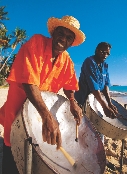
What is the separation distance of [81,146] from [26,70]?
24.4 inches

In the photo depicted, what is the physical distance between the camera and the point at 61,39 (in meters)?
1.26

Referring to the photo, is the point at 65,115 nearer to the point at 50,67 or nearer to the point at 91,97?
the point at 50,67

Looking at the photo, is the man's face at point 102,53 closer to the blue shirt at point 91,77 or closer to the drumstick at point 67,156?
the blue shirt at point 91,77

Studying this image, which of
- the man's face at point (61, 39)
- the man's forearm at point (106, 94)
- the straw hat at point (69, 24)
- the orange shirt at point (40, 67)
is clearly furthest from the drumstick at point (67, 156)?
the man's forearm at point (106, 94)

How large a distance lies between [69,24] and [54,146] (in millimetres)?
728

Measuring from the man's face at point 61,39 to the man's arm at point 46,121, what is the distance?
0.34 m

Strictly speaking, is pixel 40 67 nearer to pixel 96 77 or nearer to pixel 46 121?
pixel 46 121

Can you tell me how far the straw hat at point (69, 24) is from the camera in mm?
1257

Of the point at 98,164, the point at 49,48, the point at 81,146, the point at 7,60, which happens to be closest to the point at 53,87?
the point at 49,48

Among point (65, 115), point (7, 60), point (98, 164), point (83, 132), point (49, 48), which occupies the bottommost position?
point (98, 164)

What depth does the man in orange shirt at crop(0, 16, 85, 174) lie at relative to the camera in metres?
1.04

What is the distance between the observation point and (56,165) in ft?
3.60

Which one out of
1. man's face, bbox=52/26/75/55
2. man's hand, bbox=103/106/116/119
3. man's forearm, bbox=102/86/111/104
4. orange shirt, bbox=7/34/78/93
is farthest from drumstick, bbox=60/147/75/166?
man's forearm, bbox=102/86/111/104

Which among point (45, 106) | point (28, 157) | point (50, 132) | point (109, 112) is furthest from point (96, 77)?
point (28, 157)
